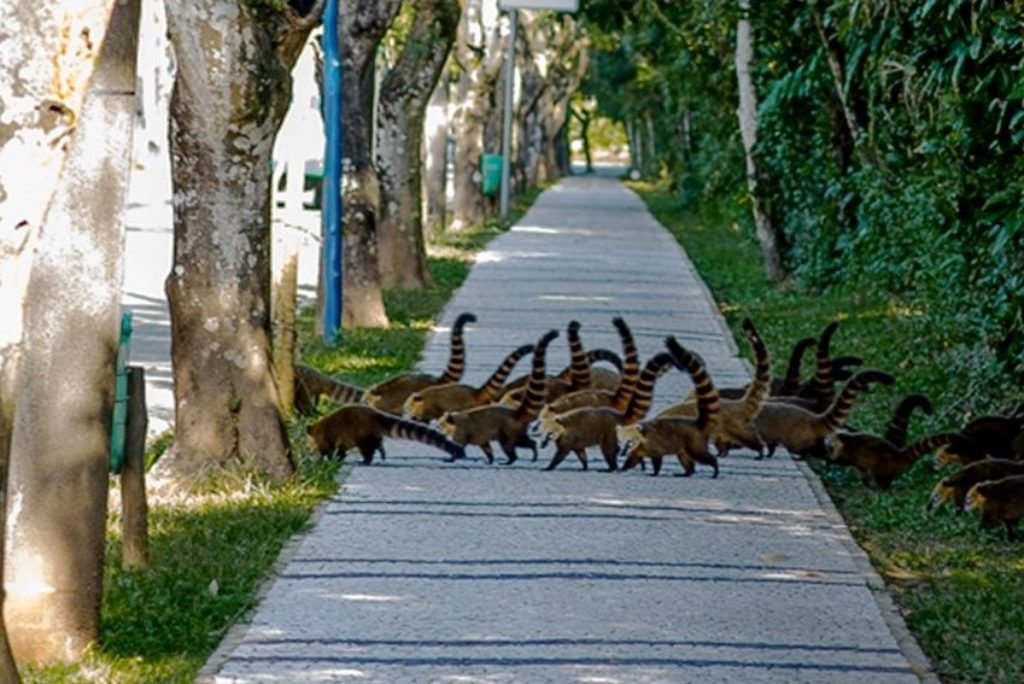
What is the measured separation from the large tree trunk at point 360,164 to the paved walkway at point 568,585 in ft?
24.3

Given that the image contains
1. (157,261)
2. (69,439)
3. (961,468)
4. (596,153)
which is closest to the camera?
(69,439)

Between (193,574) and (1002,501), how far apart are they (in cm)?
376

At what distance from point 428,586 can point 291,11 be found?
12.0 feet

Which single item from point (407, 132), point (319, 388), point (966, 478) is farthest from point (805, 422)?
point (407, 132)

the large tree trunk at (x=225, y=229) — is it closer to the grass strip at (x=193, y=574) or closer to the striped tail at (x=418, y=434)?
the grass strip at (x=193, y=574)

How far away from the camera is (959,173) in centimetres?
1426

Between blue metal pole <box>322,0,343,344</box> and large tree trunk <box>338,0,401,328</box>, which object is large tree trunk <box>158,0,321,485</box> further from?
large tree trunk <box>338,0,401,328</box>

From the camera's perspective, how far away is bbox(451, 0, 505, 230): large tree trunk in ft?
127

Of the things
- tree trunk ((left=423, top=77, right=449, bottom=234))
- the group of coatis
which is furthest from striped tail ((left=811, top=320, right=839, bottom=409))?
tree trunk ((left=423, top=77, right=449, bottom=234))

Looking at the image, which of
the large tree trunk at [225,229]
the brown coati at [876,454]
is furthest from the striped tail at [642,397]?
the large tree trunk at [225,229]

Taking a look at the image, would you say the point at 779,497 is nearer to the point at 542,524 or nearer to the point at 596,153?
the point at 542,524

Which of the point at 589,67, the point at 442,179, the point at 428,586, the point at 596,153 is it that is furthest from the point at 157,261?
the point at 596,153

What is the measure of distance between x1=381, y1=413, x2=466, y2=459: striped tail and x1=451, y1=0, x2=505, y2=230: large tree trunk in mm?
25123

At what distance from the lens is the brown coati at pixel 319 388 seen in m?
15.6
